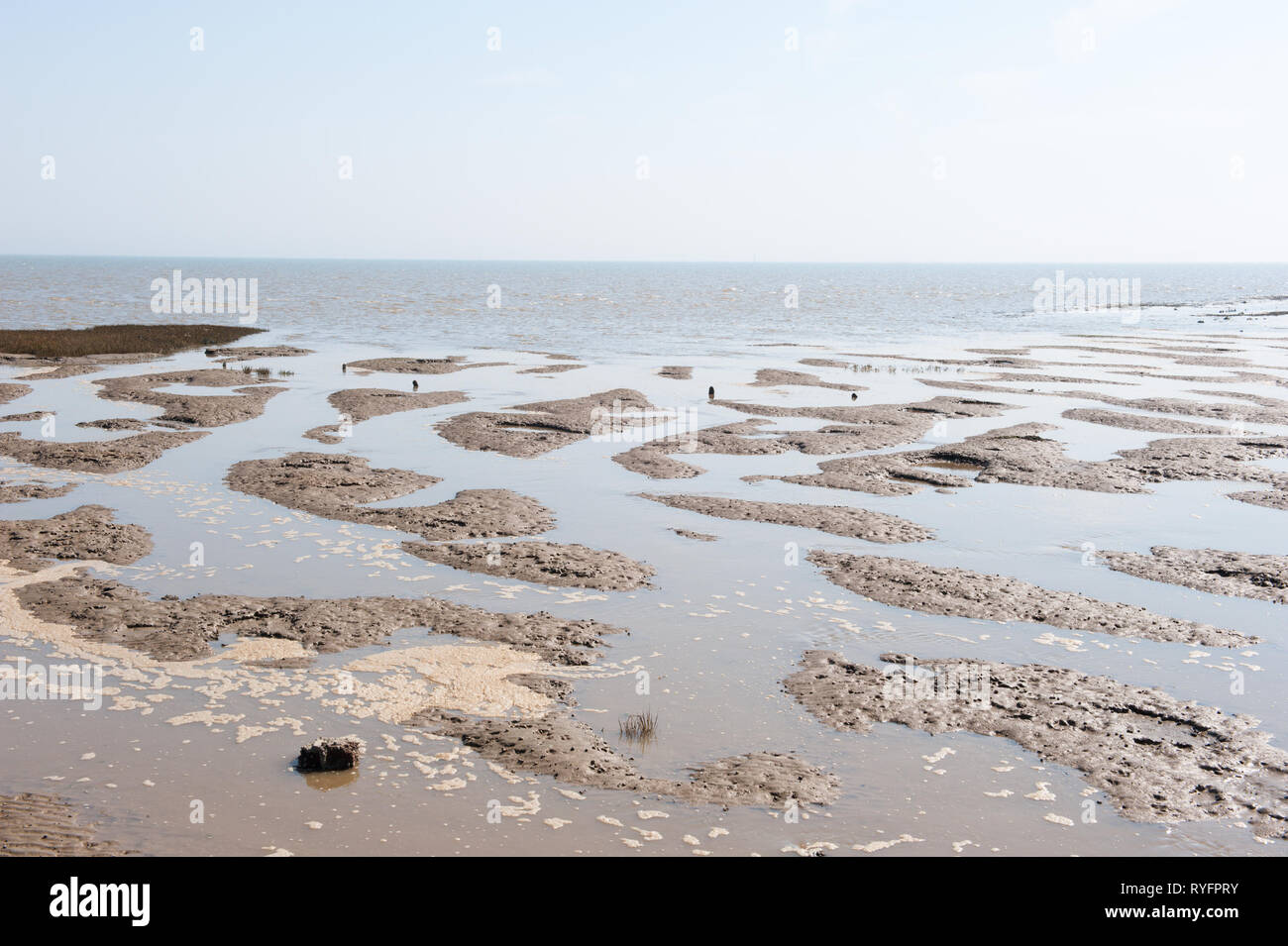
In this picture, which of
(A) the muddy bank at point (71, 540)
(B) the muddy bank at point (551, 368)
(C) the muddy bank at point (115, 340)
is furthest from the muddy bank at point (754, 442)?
(C) the muddy bank at point (115, 340)

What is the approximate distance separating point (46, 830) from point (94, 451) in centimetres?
1648

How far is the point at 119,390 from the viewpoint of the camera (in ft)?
104

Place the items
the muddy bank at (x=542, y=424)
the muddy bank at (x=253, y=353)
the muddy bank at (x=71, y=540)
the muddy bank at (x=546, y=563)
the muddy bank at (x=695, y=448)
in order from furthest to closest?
the muddy bank at (x=253, y=353), the muddy bank at (x=542, y=424), the muddy bank at (x=695, y=448), the muddy bank at (x=71, y=540), the muddy bank at (x=546, y=563)

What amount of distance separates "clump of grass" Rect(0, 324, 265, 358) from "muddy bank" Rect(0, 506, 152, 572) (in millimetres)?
29553

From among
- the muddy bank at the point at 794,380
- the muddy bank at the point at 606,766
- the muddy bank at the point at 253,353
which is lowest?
the muddy bank at the point at 606,766

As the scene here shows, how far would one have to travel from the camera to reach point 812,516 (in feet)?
57.5

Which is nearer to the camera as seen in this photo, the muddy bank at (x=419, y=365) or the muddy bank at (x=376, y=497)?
the muddy bank at (x=376, y=497)

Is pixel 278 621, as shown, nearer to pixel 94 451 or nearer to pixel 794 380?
pixel 94 451

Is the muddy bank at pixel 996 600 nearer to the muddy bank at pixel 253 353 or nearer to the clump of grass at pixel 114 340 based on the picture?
the muddy bank at pixel 253 353

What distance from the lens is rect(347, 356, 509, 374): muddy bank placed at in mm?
39375

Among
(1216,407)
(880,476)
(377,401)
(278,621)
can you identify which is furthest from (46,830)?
(1216,407)

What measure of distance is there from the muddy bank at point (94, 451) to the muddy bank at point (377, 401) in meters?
3.94

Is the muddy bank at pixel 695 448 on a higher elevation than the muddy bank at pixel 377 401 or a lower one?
lower

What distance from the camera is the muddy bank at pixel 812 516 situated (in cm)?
1645
